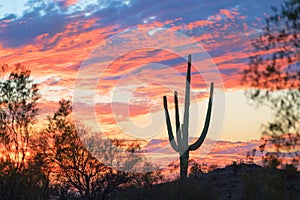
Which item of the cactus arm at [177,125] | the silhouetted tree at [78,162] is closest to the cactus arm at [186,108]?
the cactus arm at [177,125]

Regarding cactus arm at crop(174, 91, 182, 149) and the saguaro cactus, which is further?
cactus arm at crop(174, 91, 182, 149)

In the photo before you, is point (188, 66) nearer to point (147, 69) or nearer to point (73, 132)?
point (147, 69)

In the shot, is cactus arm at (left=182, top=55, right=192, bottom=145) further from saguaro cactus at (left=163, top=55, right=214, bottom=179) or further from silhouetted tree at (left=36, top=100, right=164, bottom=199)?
silhouetted tree at (left=36, top=100, right=164, bottom=199)

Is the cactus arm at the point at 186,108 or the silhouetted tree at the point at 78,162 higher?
the cactus arm at the point at 186,108

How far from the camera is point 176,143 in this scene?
30.5 m

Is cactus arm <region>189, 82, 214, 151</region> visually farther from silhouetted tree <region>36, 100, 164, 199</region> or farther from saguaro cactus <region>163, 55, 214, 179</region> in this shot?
silhouetted tree <region>36, 100, 164, 199</region>

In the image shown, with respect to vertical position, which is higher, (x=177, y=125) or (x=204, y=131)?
(x=177, y=125)

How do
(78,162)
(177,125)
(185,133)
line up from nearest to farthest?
(185,133) < (177,125) < (78,162)

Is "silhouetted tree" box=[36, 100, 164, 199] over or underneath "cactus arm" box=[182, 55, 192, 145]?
underneath

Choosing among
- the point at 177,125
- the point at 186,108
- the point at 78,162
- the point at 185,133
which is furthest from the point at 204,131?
the point at 78,162

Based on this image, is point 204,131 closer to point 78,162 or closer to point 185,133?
point 185,133

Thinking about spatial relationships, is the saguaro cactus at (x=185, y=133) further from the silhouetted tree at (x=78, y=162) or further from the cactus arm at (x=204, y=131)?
the silhouetted tree at (x=78, y=162)

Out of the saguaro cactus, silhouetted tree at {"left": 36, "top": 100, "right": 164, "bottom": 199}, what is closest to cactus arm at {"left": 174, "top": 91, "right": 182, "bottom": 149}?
the saguaro cactus

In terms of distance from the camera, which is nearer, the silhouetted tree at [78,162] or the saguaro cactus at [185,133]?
the saguaro cactus at [185,133]
